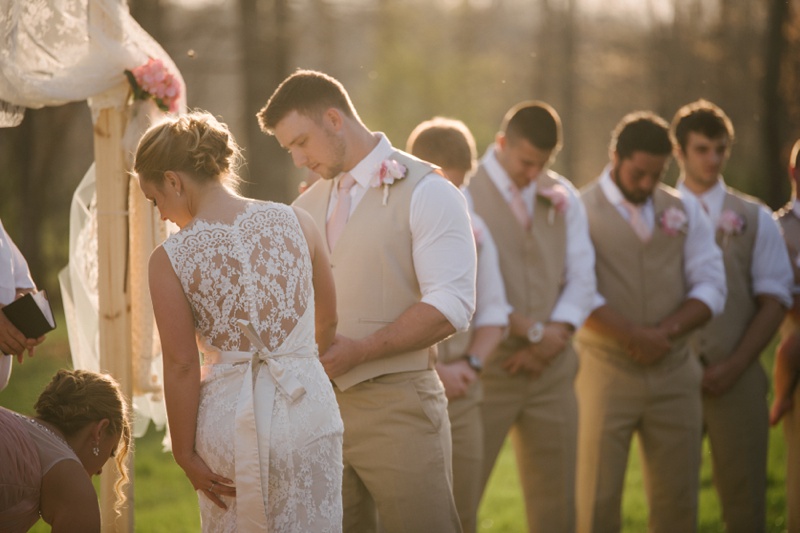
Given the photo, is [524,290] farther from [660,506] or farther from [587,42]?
[587,42]

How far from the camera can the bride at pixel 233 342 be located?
9.82 feet

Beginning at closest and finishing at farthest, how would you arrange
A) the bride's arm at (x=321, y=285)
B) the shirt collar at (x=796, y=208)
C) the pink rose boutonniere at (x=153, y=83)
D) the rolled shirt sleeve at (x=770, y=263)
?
the bride's arm at (x=321, y=285) → the pink rose boutonniere at (x=153, y=83) → the rolled shirt sleeve at (x=770, y=263) → the shirt collar at (x=796, y=208)

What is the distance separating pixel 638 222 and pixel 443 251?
2.12m

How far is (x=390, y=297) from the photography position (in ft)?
12.5

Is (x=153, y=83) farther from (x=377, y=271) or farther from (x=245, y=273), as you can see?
(x=245, y=273)

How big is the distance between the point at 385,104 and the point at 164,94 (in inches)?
846

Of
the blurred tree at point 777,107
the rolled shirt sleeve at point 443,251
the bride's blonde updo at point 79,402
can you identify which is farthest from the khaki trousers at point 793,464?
the blurred tree at point 777,107

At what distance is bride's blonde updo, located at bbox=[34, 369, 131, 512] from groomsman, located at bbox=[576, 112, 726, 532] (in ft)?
9.47

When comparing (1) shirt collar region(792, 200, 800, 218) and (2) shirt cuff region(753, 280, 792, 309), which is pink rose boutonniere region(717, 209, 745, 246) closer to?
(2) shirt cuff region(753, 280, 792, 309)

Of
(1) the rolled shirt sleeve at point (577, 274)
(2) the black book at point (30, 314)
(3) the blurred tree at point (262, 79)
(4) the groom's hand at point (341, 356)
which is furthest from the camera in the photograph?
(3) the blurred tree at point (262, 79)

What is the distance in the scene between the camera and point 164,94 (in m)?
4.26

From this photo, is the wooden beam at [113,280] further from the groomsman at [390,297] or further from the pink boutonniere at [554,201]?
the pink boutonniere at [554,201]

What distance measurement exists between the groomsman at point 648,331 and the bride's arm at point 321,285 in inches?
88.8

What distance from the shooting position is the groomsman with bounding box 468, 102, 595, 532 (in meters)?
5.23
